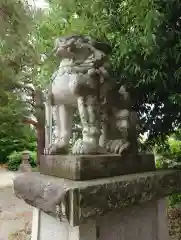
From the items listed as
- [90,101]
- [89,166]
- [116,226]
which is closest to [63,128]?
[90,101]

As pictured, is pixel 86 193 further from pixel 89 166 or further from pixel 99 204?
pixel 89 166

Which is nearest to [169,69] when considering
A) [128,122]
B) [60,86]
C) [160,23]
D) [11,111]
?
[160,23]

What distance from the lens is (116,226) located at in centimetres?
158

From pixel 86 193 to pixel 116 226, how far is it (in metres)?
0.48

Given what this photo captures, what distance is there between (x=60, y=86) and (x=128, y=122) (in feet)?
1.80

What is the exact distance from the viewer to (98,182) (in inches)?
54.0

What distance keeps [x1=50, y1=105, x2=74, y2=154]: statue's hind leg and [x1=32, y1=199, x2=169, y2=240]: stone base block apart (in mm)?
430

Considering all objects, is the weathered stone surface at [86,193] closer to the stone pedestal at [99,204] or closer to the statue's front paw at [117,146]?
the stone pedestal at [99,204]

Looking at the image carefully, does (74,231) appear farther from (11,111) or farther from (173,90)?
(11,111)

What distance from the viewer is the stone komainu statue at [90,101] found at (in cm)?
161

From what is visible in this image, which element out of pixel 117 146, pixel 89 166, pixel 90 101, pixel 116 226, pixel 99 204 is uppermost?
pixel 90 101

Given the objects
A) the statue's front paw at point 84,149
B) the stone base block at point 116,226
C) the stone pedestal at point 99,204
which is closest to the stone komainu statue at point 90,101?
the statue's front paw at point 84,149

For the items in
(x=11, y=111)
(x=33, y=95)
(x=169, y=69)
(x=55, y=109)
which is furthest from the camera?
(x=33, y=95)

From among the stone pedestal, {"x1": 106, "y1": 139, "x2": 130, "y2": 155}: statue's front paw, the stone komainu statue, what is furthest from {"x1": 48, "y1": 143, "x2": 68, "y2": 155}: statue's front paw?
{"x1": 106, "y1": 139, "x2": 130, "y2": 155}: statue's front paw
